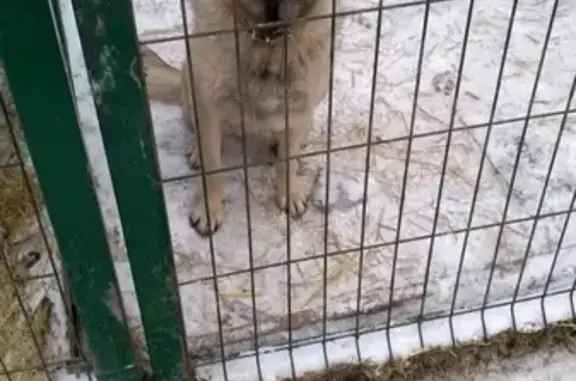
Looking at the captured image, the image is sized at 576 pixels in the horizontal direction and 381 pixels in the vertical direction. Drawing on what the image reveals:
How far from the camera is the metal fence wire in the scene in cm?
143

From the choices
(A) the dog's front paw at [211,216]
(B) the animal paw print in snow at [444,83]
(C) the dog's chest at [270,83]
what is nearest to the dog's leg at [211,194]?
(A) the dog's front paw at [211,216]

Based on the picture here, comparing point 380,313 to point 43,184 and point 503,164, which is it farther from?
point 43,184

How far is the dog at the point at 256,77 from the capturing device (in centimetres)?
156

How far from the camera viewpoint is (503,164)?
218 centimetres

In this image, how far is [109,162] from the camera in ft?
4.51

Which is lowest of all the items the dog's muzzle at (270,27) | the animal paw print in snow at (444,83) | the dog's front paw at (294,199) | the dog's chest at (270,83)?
the dog's front paw at (294,199)

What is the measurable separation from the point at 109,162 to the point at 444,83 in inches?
47.8

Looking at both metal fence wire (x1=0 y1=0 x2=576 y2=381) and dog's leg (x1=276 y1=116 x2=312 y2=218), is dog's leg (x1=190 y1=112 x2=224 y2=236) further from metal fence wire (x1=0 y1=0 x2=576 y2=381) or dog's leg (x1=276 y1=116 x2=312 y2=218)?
dog's leg (x1=276 y1=116 x2=312 y2=218)

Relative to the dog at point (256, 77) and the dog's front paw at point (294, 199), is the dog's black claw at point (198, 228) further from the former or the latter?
the dog's front paw at point (294, 199)

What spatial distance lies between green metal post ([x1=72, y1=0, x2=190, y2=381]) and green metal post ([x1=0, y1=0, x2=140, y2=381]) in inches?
1.7

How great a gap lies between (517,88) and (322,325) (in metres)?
0.89

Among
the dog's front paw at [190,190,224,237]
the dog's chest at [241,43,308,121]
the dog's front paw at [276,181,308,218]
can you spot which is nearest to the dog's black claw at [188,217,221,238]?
the dog's front paw at [190,190,224,237]

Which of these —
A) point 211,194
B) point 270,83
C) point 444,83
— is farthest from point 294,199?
point 444,83

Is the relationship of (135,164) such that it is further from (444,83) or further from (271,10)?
(444,83)
